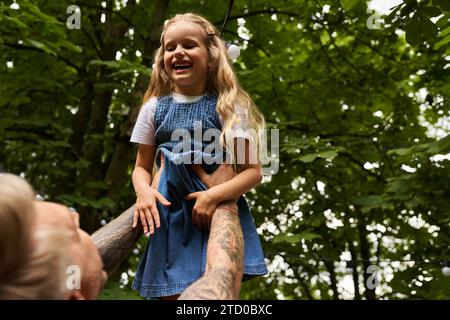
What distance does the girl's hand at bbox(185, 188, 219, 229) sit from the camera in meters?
2.09

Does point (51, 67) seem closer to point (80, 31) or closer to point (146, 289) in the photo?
point (80, 31)

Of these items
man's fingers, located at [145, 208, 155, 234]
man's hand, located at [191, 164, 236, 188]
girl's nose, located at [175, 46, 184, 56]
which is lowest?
man's fingers, located at [145, 208, 155, 234]

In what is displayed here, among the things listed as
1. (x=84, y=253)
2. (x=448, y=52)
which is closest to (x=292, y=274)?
(x=448, y=52)

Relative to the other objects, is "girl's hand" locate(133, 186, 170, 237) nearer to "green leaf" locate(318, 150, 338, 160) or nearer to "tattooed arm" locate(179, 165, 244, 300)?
"tattooed arm" locate(179, 165, 244, 300)

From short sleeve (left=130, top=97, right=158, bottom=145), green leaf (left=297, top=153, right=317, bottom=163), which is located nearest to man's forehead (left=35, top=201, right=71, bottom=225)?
short sleeve (left=130, top=97, right=158, bottom=145)

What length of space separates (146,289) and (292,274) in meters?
7.29

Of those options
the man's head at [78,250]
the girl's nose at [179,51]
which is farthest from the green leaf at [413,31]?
the man's head at [78,250]

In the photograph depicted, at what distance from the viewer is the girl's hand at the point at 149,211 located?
2.17m

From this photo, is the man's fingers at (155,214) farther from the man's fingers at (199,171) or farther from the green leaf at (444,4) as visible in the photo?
the green leaf at (444,4)

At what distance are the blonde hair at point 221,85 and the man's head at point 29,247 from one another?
44.8 inches

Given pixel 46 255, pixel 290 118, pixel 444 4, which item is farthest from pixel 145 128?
pixel 290 118

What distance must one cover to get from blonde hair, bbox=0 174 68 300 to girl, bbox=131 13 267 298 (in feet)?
3.36

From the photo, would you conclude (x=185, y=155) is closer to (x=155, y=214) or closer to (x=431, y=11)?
(x=155, y=214)

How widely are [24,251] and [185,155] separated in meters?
1.24
